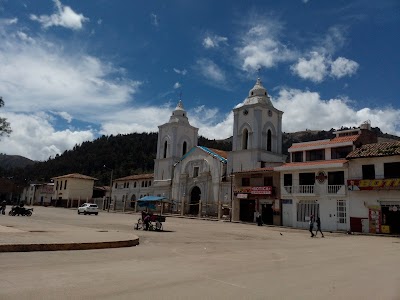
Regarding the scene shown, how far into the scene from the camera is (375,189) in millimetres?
28172

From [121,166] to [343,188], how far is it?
277 feet

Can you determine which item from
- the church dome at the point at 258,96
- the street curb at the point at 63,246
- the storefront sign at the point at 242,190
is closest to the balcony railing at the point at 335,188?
the storefront sign at the point at 242,190

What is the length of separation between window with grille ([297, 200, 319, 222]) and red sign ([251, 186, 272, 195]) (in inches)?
125

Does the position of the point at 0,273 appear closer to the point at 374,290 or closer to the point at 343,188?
the point at 374,290

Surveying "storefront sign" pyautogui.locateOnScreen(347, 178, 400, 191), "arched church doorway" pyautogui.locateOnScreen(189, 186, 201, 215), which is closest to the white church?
"arched church doorway" pyautogui.locateOnScreen(189, 186, 201, 215)

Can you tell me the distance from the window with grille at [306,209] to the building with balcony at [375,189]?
334cm

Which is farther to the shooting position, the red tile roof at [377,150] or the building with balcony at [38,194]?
the building with balcony at [38,194]

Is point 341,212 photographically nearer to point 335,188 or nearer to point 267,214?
point 335,188

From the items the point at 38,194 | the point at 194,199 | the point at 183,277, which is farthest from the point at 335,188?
the point at 38,194

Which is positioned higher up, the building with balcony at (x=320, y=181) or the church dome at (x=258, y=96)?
the church dome at (x=258, y=96)

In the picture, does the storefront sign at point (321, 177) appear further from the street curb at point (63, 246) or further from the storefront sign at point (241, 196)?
the street curb at point (63, 246)

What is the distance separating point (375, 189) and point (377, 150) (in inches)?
130

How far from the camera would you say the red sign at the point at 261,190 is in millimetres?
36125

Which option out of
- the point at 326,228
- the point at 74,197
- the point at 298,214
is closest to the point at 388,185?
the point at 326,228
